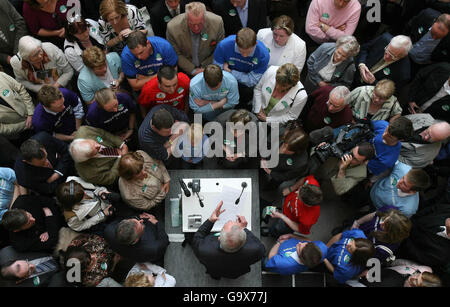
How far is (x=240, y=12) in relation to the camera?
424 centimetres

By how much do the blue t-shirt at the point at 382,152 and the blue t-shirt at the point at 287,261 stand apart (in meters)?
1.13

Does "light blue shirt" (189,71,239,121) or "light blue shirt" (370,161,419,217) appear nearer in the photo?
"light blue shirt" (370,161,419,217)

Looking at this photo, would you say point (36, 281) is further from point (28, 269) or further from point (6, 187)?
point (6, 187)

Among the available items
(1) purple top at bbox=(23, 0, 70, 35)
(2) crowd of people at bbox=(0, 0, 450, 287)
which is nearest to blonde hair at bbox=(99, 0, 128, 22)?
(2) crowd of people at bbox=(0, 0, 450, 287)

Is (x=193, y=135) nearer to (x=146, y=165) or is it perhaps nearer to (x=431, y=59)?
(x=146, y=165)

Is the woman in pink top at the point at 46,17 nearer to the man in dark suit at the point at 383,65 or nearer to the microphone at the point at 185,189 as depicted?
the microphone at the point at 185,189

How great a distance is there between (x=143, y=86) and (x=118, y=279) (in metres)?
2.22

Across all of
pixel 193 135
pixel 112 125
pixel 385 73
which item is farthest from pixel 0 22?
pixel 385 73

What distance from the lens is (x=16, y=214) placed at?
3.13 metres

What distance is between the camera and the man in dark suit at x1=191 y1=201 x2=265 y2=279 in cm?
300

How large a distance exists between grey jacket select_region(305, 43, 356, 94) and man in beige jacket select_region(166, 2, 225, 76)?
46.9 inches

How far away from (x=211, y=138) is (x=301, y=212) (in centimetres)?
128

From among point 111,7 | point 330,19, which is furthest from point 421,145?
point 111,7

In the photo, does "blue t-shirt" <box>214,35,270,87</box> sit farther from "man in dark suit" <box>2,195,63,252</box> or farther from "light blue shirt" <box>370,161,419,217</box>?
"man in dark suit" <box>2,195,63,252</box>
